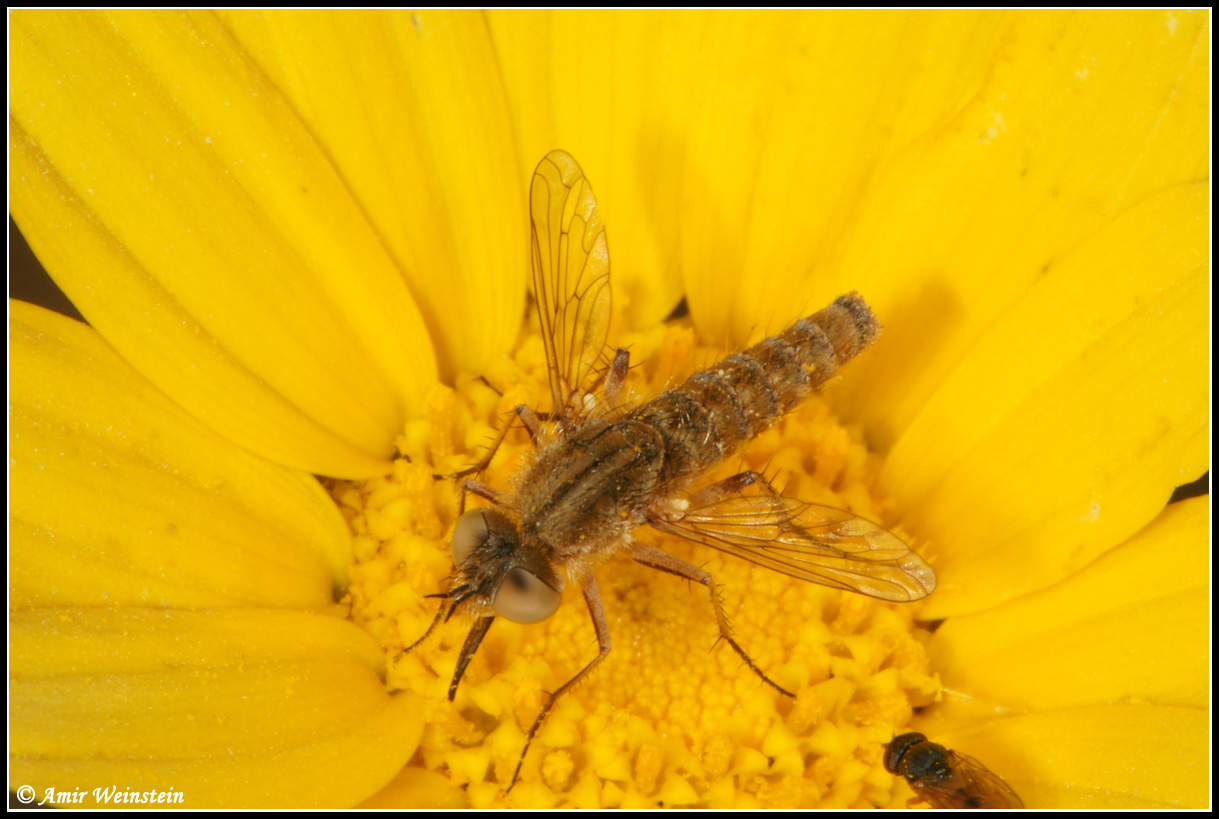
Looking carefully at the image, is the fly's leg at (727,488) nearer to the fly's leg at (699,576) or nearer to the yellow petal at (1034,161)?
the fly's leg at (699,576)

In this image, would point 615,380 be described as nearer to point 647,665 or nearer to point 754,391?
point 754,391

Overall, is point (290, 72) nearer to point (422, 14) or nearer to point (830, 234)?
point (422, 14)

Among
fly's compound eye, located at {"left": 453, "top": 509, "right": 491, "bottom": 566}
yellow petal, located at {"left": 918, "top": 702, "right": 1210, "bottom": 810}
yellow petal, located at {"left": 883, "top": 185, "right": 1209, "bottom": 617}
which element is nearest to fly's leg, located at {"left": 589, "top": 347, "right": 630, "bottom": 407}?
fly's compound eye, located at {"left": 453, "top": 509, "right": 491, "bottom": 566}

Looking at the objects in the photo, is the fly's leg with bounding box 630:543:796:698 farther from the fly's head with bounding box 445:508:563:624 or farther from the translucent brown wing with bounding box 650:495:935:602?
the fly's head with bounding box 445:508:563:624

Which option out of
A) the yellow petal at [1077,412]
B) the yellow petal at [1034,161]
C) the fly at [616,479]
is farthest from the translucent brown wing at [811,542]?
the yellow petal at [1034,161]

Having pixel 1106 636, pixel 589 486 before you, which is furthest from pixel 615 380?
pixel 1106 636
